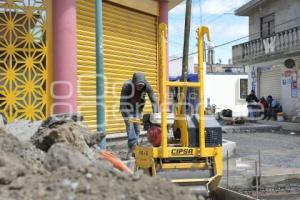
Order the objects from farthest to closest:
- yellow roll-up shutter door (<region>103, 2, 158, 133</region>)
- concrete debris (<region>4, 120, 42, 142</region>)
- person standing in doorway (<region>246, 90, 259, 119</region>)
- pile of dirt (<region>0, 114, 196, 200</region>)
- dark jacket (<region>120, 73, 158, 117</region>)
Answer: person standing in doorway (<region>246, 90, 259, 119</region>)
yellow roll-up shutter door (<region>103, 2, 158, 133</region>)
dark jacket (<region>120, 73, 158, 117</region>)
concrete debris (<region>4, 120, 42, 142</region>)
pile of dirt (<region>0, 114, 196, 200</region>)

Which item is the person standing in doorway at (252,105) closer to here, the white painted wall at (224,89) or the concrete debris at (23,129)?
the white painted wall at (224,89)

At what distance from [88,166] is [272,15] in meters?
27.2

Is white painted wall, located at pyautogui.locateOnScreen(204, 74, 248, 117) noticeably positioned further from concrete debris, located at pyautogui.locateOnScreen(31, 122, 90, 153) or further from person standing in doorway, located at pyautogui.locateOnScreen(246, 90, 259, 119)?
concrete debris, located at pyautogui.locateOnScreen(31, 122, 90, 153)

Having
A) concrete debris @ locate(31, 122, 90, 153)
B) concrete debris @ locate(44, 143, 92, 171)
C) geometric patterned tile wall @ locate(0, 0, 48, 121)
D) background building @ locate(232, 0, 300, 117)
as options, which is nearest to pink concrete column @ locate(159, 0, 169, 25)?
geometric patterned tile wall @ locate(0, 0, 48, 121)

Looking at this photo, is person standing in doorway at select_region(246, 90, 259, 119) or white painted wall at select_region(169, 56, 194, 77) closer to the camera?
person standing in doorway at select_region(246, 90, 259, 119)

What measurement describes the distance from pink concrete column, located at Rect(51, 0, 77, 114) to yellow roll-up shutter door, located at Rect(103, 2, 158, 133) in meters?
2.21

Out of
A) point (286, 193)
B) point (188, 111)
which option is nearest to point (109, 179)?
point (188, 111)

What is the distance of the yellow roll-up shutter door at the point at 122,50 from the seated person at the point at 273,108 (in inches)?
527

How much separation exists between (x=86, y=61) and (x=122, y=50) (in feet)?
5.38

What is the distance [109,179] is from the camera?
3.79 m

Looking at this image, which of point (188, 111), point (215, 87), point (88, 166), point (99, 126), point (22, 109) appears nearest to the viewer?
point (88, 166)

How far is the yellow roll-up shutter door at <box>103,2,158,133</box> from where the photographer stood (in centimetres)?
1349

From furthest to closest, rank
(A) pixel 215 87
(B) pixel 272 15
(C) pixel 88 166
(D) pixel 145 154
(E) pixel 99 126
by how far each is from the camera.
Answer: (A) pixel 215 87 < (B) pixel 272 15 < (E) pixel 99 126 < (D) pixel 145 154 < (C) pixel 88 166

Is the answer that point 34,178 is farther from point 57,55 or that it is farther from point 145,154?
point 57,55
